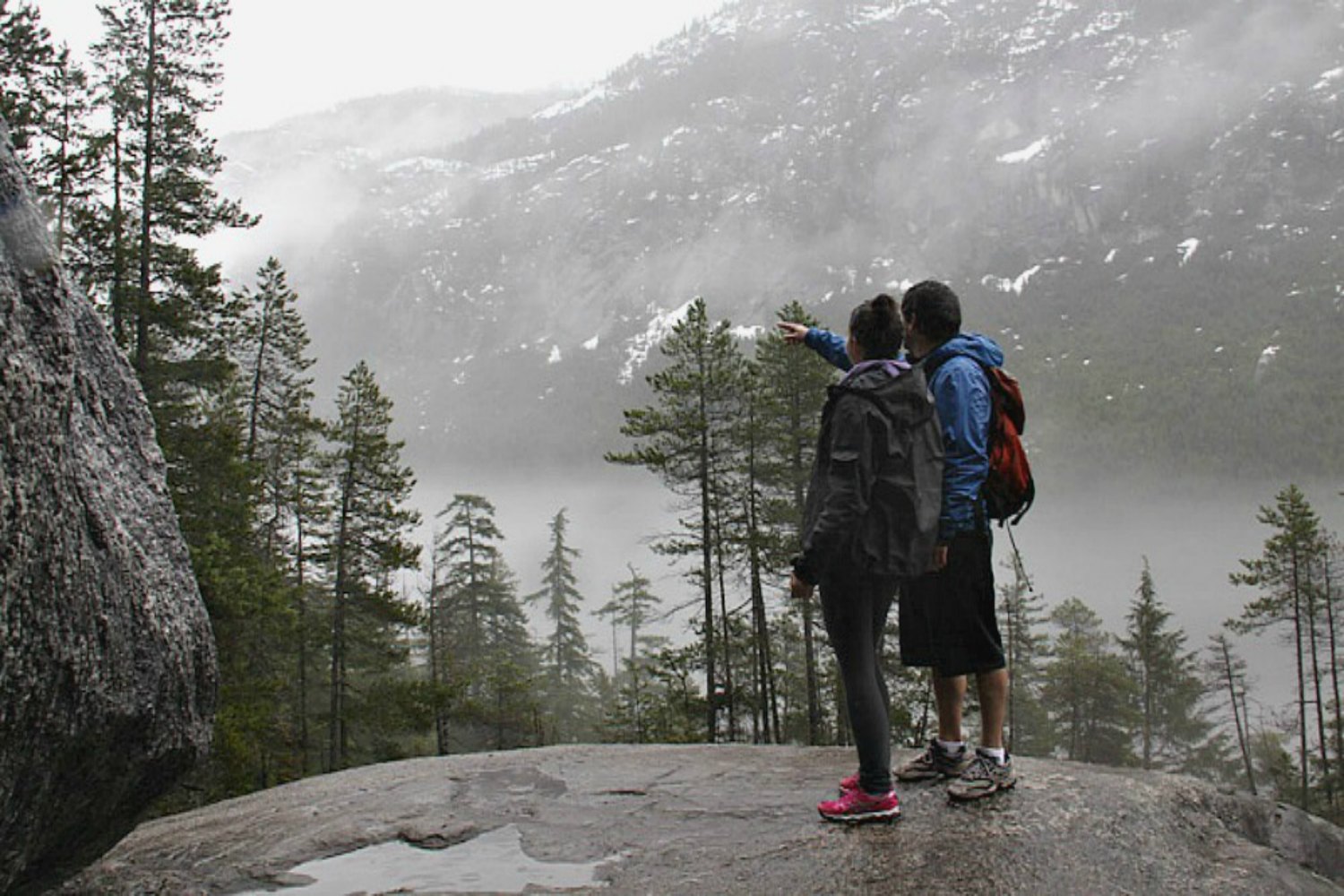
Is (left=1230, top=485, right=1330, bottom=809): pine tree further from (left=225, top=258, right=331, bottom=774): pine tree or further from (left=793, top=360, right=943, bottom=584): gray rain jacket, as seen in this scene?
(left=225, top=258, right=331, bottom=774): pine tree

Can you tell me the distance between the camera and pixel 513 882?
4.02 m

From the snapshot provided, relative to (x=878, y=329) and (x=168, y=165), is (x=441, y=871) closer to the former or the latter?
(x=878, y=329)

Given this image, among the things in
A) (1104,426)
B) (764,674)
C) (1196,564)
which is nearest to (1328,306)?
(1104,426)

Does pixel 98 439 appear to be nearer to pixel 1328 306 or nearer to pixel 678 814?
pixel 678 814

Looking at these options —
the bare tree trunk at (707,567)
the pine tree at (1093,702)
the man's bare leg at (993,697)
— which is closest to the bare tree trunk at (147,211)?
the bare tree trunk at (707,567)

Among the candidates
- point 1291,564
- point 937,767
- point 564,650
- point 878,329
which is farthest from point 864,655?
point 564,650

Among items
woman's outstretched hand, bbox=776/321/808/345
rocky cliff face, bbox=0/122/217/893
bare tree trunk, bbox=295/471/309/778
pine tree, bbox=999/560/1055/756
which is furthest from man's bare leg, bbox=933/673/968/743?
pine tree, bbox=999/560/1055/756

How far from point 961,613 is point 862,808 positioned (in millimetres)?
1098

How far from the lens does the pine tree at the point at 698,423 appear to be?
20297mm

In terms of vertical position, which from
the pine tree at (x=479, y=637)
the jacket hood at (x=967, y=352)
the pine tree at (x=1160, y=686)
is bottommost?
the pine tree at (x=1160, y=686)

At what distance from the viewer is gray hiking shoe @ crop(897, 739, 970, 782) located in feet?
15.6

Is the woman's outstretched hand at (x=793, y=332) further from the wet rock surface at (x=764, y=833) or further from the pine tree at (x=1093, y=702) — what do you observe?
the pine tree at (x=1093, y=702)

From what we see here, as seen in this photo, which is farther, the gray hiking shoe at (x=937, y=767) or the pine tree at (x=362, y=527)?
the pine tree at (x=362, y=527)

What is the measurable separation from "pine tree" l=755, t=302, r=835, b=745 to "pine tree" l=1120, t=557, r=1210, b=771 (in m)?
22.7
